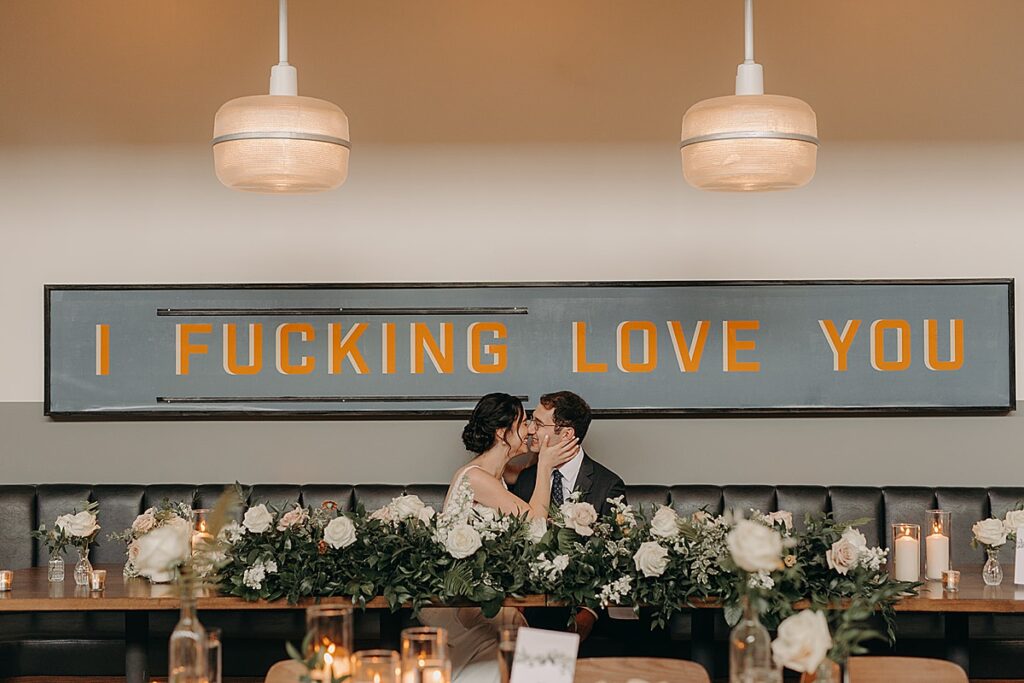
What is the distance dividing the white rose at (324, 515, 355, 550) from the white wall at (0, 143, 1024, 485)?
1.76 m

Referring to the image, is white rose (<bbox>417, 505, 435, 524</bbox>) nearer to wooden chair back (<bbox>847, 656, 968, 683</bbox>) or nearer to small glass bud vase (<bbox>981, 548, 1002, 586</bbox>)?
wooden chair back (<bbox>847, 656, 968, 683</bbox>)

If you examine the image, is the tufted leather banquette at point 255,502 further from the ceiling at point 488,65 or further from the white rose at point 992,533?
the ceiling at point 488,65

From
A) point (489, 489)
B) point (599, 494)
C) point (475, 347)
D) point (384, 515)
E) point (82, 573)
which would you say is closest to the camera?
point (384, 515)

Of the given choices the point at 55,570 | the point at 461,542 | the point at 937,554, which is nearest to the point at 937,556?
the point at 937,554

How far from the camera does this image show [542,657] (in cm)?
207

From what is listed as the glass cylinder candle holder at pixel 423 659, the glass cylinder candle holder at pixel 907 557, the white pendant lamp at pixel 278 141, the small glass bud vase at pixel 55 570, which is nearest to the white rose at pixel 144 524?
the small glass bud vase at pixel 55 570

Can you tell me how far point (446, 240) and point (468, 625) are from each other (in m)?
1.93

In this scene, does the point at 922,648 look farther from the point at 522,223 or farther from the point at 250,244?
the point at 250,244

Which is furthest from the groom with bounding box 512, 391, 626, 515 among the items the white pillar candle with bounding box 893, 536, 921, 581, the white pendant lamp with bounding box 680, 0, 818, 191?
the white pendant lamp with bounding box 680, 0, 818, 191

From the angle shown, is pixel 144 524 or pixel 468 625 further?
pixel 144 524

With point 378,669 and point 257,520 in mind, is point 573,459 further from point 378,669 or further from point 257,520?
point 378,669

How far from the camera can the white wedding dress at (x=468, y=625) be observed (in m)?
3.12

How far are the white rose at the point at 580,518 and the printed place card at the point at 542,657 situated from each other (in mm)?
1039

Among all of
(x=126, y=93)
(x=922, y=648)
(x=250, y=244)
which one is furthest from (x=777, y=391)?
(x=126, y=93)
